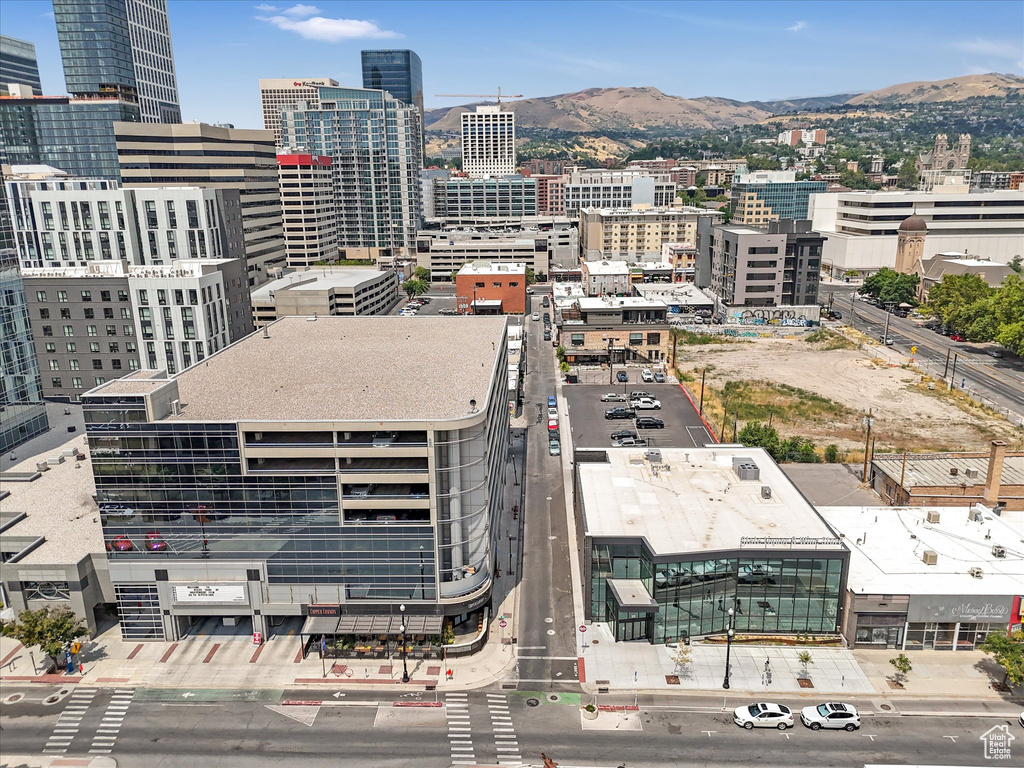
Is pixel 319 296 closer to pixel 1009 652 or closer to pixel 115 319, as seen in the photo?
pixel 115 319

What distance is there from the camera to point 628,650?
51.3 metres

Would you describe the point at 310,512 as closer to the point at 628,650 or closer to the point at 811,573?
the point at 628,650

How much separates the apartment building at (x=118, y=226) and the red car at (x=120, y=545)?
77.9 meters

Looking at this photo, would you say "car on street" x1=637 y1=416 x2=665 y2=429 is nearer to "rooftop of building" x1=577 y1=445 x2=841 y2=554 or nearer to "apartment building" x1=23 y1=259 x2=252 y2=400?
"rooftop of building" x1=577 y1=445 x2=841 y2=554

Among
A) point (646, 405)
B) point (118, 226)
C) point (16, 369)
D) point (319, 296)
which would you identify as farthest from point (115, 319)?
point (646, 405)

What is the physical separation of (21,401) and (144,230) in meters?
50.0

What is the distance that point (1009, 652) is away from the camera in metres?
45.0

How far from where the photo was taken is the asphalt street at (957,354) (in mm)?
109438

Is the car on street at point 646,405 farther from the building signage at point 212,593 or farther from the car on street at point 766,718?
the building signage at point 212,593

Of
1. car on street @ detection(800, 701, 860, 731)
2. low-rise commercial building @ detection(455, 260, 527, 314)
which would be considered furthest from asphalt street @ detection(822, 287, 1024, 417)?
car on street @ detection(800, 701, 860, 731)

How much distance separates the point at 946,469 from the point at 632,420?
39276 millimetres

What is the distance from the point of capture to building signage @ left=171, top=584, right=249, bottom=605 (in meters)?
51.4

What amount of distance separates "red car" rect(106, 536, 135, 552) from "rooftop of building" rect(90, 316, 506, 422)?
33.2 feet

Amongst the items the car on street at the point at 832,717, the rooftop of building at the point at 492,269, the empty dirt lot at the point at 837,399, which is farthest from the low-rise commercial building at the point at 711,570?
the rooftop of building at the point at 492,269
